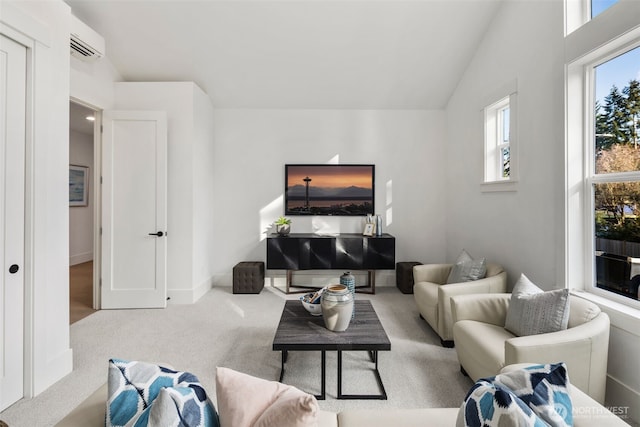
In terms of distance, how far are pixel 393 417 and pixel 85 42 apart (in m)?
4.30

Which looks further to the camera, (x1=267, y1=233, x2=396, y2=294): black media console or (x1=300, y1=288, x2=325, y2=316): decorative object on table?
(x1=267, y1=233, x2=396, y2=294): black media console

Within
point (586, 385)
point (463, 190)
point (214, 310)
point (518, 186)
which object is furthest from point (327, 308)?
point (463, 190)

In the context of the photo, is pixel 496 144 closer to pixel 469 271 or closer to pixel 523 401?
pixel 469 271

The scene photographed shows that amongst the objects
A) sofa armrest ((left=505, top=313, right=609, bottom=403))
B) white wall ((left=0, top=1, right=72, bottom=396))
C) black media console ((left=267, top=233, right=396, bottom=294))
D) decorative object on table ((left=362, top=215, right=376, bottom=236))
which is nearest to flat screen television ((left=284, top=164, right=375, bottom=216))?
decorative object on table ((left=362, top=215, right=376, bottom=236))

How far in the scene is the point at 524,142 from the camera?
9.69 ft

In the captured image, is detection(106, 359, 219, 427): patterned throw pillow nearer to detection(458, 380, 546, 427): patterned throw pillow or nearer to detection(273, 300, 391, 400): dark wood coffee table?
detection(458, 380, 546, 427): patterned throw pillow

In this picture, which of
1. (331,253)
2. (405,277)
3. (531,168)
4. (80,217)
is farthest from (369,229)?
(80,217)

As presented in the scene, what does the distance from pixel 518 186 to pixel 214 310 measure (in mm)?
3696

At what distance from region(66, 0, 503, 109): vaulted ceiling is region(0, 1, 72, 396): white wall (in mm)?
1380

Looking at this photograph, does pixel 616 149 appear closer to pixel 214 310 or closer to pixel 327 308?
pixel 327 308

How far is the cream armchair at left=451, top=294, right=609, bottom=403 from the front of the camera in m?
1.70

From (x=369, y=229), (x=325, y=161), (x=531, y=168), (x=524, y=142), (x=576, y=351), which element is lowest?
(x=576, y=351)

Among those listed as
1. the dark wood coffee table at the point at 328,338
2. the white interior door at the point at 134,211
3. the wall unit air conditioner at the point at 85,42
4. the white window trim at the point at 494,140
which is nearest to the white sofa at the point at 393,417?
the dark wood coffee table at the point at 328,338

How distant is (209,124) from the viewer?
14.8 feet
